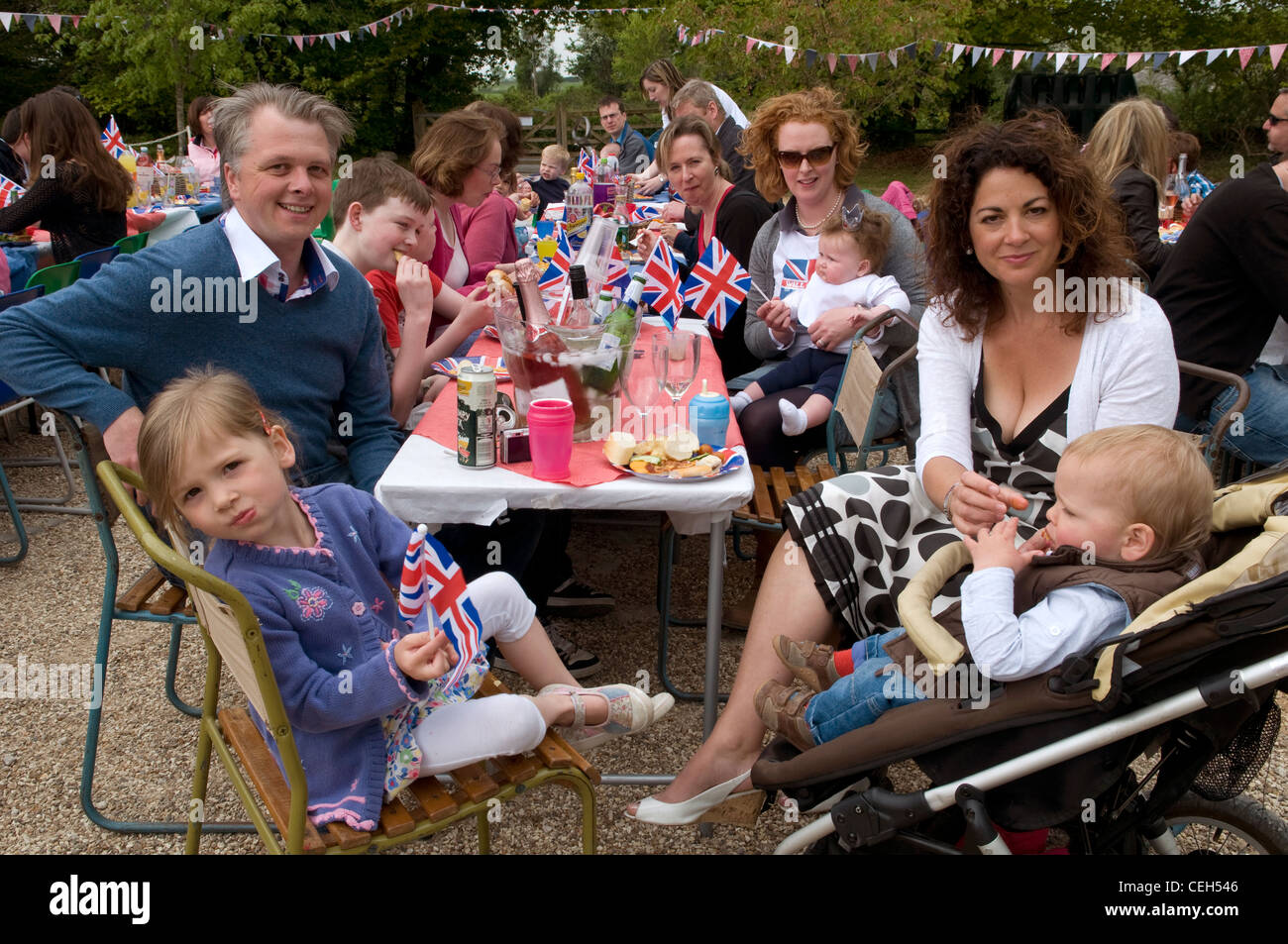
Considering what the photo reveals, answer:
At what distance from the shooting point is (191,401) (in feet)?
5.89

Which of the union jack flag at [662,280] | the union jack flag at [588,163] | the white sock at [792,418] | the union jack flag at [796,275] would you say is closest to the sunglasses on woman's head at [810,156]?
the union jack flag at [796,275]

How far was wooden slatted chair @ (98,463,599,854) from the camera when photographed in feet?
5.09

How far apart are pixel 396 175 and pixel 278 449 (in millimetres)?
1726

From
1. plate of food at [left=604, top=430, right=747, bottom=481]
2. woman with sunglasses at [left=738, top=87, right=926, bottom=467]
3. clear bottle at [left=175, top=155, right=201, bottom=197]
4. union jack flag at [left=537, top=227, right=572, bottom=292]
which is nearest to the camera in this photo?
plate of food at [left=604, top=430, right=747, bottom=481]

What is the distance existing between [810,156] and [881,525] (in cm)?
220

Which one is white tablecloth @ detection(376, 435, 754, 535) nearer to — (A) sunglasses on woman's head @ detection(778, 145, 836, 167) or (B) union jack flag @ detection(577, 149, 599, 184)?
(A) sunglasses on woman's head @ detection(778, 145, 836, 167)

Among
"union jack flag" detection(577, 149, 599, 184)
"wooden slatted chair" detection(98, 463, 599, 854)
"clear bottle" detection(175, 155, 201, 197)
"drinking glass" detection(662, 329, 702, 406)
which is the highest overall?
"union jack flag" detection(577, 149, 599, 184)

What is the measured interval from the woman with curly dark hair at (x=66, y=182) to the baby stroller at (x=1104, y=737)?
17.5 ft

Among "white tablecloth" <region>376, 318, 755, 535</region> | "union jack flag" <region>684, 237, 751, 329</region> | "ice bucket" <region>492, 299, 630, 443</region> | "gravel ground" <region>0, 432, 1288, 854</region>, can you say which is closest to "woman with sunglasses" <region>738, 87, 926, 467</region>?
"union jack flag" <region>684, 237, 751, 329</region>

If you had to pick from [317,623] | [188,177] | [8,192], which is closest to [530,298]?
[317,623]

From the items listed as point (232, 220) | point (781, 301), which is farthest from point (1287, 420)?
point (232, 220)

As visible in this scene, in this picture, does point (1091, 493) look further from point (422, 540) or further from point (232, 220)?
point (232, 220)

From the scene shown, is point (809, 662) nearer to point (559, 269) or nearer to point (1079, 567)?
point (1079, 567)

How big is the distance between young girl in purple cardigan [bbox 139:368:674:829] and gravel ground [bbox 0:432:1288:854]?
731 millimetres
